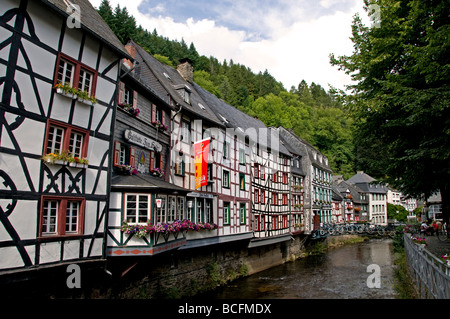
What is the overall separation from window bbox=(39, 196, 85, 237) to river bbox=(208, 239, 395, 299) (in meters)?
9.93

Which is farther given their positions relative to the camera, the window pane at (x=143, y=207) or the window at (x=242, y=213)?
the window at (x=242, y=213)

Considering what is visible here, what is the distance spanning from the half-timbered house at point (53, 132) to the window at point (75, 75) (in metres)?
0.03

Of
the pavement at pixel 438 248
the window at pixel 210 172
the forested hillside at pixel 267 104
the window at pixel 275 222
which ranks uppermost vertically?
the forested hillside at pixel 267 104

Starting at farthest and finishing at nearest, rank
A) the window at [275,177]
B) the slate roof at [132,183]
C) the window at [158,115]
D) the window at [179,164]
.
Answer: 1. the window at [275,177]
2. the window at [179,164]
3. the window at [158,115]
4. the slate roof at [132,183]

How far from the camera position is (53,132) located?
1009cm

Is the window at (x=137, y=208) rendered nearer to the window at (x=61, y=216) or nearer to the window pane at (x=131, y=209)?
the window pane at (x=131, y=209)

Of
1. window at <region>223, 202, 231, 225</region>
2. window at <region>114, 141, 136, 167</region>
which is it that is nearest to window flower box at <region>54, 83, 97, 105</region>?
window at <region>114, 141, 136, 167</region>

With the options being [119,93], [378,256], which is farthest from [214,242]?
[378,256]

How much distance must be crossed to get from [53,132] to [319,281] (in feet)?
61.8

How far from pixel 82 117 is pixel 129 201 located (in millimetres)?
3263

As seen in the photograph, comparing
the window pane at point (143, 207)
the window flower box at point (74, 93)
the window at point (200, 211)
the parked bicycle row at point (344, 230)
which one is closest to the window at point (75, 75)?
the window flower box at point (74, 93)

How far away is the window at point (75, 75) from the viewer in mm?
10438

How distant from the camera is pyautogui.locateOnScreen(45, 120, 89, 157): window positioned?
995 centimetres

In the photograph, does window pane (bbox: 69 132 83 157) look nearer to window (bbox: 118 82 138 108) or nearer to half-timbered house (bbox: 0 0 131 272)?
half-timbered house (bbox: 0 0 131 272)
